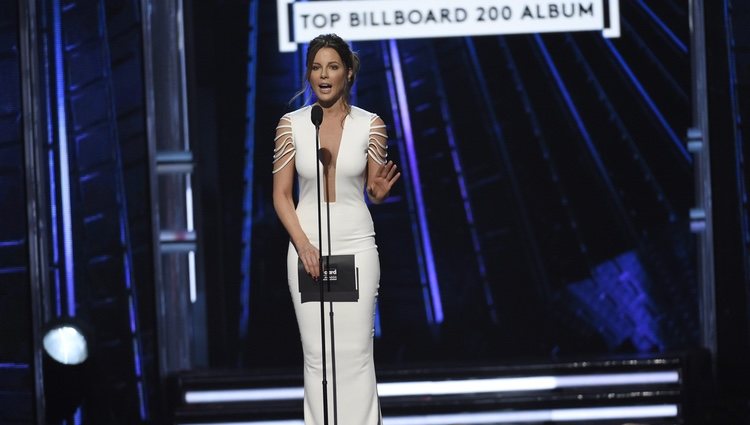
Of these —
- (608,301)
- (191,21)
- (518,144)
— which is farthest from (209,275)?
(608,301)

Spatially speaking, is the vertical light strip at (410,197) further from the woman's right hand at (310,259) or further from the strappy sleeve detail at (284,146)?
the woman's right hand at (310,259)

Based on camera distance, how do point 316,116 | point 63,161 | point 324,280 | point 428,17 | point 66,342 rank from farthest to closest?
point 428,17 → point 63,161 → point 66,342 → point 324,280 → point 316,116

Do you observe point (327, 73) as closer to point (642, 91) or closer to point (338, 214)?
point (338, 214)

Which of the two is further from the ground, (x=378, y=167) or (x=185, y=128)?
(x=185, y=128)

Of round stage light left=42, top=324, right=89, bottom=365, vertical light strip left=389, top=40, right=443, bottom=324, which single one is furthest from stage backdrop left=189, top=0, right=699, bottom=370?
round stage light left=42, top=324, right=89, bottom=365

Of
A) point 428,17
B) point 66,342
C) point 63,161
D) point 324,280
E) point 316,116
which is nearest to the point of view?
point 316,116

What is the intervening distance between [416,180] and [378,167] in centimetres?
190

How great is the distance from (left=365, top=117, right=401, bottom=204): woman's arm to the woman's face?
14 cm

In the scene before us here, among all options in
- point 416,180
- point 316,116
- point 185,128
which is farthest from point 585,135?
point 316,116

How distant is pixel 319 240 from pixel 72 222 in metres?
2.03

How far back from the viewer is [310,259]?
8.32ft

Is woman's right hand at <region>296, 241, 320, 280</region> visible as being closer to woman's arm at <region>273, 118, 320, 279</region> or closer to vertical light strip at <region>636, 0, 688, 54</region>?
woman's arm at <region>273, 118, 320, 279</region>

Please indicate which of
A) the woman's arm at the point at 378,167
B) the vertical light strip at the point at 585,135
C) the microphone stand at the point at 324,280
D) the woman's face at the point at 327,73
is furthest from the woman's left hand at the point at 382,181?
the vertical light strip at the point at 585,135

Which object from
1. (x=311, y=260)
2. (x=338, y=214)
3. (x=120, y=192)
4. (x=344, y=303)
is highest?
(x=120, y=192)
